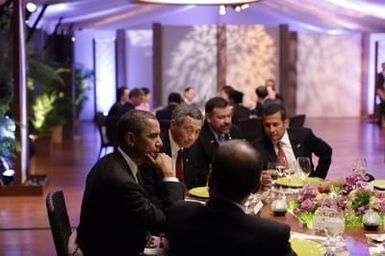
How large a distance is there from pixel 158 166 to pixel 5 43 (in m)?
5.93

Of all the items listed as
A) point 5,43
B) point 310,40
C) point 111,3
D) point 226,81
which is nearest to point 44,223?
point 5,43

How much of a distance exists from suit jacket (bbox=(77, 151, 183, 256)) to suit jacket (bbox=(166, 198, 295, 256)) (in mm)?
661

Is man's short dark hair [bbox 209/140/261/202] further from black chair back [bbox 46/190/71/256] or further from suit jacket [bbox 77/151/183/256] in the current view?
black chair back [bbox 46/190/71/256]

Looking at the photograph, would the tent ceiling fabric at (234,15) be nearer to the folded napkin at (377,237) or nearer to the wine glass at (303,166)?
the wine glass at (303,166)

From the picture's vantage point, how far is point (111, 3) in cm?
1155

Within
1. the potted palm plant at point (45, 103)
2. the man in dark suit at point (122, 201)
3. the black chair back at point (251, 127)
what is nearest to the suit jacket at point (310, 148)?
the man in dark suit at point (122, 201)

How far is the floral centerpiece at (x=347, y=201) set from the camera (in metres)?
2.91

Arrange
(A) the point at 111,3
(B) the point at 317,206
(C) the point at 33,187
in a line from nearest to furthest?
(B) the point at 317,206 → (C) the point at 33,187 → (A) the point at 111,3

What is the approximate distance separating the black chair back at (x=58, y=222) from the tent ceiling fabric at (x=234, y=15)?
6057 millimetres

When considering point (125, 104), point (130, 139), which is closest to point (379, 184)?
point (130, 139)

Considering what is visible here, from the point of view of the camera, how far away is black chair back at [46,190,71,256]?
2783mm

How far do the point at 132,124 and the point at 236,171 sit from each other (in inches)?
36.1

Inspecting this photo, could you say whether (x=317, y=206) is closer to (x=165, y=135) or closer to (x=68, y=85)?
(x=165, y=135)

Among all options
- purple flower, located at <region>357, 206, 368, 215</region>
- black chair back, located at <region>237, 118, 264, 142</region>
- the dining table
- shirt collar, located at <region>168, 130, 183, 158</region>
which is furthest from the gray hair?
black chair back, located at <region>237, 118, 264, 142</region>
